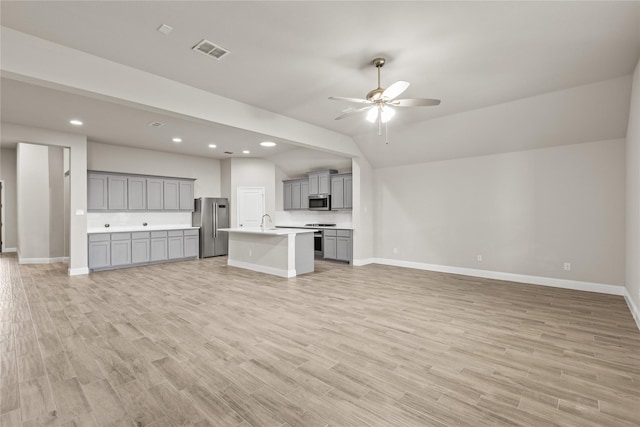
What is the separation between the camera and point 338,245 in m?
7.48

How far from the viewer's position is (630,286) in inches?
157

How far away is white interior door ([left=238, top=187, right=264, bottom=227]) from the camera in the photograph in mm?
8945

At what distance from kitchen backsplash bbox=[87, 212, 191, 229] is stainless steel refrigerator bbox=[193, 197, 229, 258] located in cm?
39

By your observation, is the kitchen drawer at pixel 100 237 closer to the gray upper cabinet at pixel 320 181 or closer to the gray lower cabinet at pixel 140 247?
the gray lower cabinet at pixel 140 247

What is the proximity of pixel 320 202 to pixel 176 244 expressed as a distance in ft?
12.7

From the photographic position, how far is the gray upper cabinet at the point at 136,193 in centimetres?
677

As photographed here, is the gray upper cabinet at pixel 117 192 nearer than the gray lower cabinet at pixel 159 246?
Yes

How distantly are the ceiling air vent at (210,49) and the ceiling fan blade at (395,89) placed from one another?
1.73 metres

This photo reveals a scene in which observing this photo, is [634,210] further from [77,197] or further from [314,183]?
[77,197]

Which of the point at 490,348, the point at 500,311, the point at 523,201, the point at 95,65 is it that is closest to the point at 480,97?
the point at 523,201

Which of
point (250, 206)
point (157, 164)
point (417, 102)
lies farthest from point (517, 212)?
point (157, 164)

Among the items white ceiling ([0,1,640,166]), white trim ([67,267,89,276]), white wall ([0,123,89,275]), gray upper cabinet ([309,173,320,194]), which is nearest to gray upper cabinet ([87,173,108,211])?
white wall ([0,123,89,275])

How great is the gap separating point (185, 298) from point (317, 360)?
267 centimetres

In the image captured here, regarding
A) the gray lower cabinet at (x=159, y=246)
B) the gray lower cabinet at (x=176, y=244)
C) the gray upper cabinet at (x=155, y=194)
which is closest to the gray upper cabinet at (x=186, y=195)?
the gray upper cabinet at (x=155, y=194)
